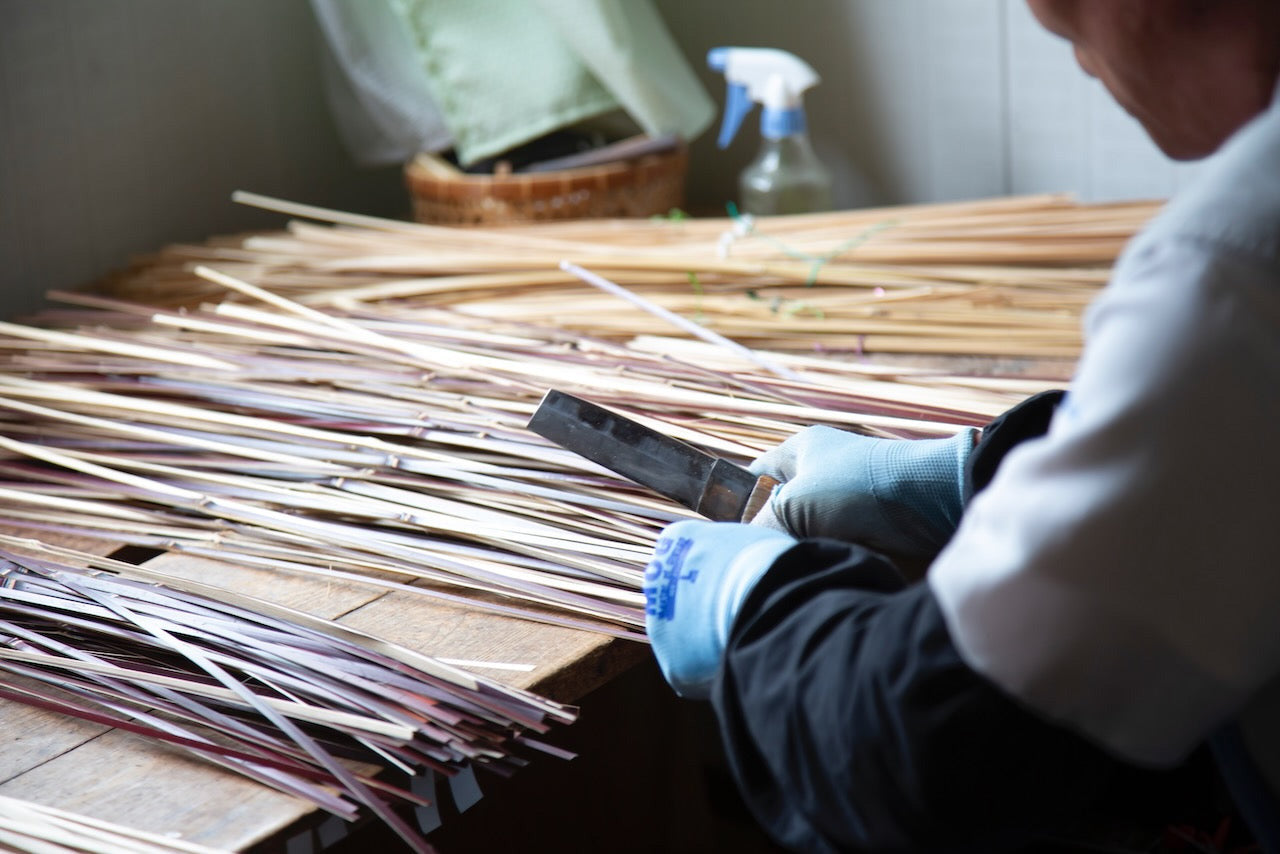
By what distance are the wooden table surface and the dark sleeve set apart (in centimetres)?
23

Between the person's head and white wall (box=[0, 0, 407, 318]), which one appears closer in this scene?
the person's head

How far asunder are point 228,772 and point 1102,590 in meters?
0.67

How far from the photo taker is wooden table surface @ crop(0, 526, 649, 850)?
890 millimetres

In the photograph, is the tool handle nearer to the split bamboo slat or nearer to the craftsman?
the split bamboo slat

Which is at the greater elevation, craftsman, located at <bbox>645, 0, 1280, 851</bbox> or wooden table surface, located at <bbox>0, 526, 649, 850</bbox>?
craftsman, located at <bbox>645, 0, 1280, 851</bbox>

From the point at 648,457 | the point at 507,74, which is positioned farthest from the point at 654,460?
the point at 507,74

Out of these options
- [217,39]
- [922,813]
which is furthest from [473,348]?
[217,39]

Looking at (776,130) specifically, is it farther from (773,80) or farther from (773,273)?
(773,273)

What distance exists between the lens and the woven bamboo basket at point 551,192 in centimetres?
225

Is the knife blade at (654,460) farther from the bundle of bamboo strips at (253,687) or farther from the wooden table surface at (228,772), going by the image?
the bundle of bamboo strips at (253,687)

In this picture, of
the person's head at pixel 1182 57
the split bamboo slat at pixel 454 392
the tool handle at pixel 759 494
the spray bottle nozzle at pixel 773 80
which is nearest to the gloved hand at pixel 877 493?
the tool handle at pixel 759 494

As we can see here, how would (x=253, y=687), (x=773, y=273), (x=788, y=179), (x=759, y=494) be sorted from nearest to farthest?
(x=253, y=687), (x=759, y=494), (x=773, y=273), (x=788, y=179)

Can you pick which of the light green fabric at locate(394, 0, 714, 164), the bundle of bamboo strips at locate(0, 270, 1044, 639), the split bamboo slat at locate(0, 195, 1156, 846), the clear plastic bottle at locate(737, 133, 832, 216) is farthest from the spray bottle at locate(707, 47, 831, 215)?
the bundle of bamboo strips at locate(0, 270, 1044, 639)

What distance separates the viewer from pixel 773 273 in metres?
1.85
